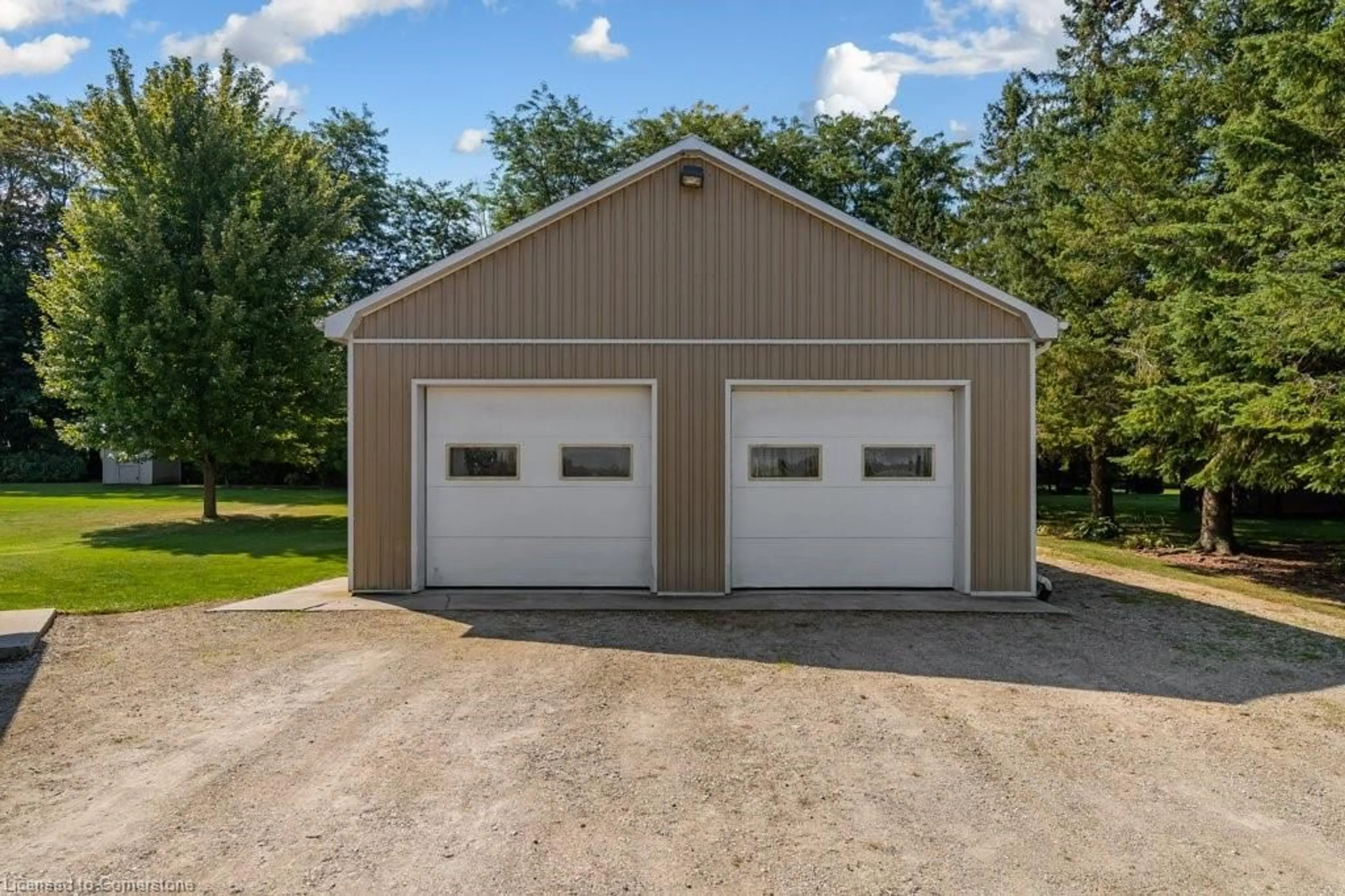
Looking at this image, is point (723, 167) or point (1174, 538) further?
point (1174, 538)

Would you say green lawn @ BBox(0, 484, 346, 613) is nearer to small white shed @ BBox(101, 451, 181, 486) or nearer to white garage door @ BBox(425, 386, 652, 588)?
white garage door @ BBox(425, 386, 652, 588)

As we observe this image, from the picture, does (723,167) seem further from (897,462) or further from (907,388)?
(897,462)

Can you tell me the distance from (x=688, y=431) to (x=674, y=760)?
470 cm

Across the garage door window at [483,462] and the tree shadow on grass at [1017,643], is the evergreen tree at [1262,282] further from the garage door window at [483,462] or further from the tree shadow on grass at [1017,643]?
the garage door window at [483,462]

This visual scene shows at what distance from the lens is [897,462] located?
874cm

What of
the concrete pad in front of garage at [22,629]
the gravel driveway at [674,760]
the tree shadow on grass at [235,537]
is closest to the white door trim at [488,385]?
the gravel driveway at [674,760]

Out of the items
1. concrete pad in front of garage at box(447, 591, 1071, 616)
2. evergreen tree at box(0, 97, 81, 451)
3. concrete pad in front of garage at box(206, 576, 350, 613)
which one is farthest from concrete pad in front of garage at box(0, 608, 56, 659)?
evergreen tree at box(0, 97, 81, 451)

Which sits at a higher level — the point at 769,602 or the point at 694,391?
the point at 694,391

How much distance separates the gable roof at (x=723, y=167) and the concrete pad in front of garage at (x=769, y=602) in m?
2.88

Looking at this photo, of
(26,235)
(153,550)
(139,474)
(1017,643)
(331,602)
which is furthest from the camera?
(26,235)

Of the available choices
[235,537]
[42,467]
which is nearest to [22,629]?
[235,537]

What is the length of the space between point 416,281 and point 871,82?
71.8 feet

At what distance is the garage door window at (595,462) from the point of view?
28.6ft

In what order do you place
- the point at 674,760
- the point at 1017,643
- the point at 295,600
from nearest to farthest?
the point at 674,760, the point at 1017,643, the point at 295,600
